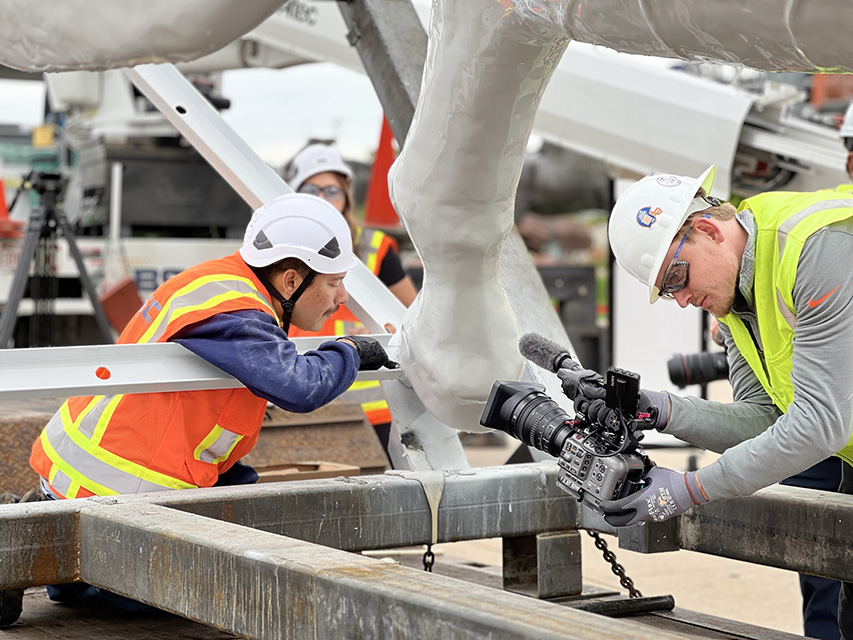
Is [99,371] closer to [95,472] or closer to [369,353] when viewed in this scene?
[95,472]

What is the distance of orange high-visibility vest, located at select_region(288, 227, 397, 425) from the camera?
4730mm

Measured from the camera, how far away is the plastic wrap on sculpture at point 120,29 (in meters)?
1.86

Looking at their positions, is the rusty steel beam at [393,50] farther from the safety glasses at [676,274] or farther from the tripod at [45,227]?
the tripod at [45,227]

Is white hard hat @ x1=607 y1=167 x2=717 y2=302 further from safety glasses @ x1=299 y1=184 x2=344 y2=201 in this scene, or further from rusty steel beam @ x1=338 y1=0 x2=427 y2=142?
safety glasses @ x1=299 y1=184 x2=344 y2=201

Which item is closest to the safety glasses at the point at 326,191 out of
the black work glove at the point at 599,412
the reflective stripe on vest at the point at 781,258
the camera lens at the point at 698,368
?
the camera lens at the point at 698,368

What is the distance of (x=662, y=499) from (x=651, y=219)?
0.56 meters

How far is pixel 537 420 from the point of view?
2438mm

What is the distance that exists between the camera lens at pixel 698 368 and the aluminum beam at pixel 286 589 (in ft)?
7.08

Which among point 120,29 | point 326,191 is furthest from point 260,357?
point 326,191

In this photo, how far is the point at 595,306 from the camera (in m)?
10.1

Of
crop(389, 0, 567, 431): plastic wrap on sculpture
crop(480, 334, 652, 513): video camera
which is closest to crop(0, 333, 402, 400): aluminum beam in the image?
crop(389, 0, 567, 431): plastic wrap on sculpture

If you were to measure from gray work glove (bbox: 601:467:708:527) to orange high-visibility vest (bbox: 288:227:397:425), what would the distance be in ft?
7.80

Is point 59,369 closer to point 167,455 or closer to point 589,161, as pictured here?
point 167,455

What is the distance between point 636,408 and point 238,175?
6.09 ft
